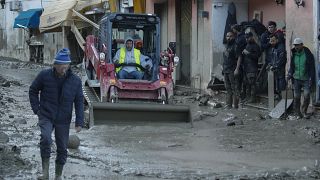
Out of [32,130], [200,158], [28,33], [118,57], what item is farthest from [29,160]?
[28,33]

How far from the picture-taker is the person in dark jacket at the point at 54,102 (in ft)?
27.2

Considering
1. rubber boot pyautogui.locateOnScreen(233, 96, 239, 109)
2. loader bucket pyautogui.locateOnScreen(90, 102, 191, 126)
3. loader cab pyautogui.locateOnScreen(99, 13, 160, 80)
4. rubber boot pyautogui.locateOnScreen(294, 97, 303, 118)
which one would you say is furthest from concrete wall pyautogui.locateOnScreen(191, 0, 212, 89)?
loader bucket pyautogui.locateOnScreen(90, 102, 191, 126)

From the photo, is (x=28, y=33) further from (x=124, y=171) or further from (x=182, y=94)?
(x=124, y=171)

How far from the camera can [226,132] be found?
13.7 metres

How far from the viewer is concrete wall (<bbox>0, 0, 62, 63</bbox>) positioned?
42.8 m

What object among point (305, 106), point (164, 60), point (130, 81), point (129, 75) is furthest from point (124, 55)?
point (305, 106)

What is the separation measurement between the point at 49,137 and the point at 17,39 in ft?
136

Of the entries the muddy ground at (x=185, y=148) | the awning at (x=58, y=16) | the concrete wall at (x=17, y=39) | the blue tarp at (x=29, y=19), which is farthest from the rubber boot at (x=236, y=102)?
the blue tarp at (x=29, y=19)

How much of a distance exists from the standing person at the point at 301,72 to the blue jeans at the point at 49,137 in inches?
288

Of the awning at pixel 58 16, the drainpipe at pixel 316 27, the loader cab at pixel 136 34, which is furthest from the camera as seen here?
the awning at pixel 58 16

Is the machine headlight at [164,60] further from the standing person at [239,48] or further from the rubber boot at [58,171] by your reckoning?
the rubber boot at [58,171]

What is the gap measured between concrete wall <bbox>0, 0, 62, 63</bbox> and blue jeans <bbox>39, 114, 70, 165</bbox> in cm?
3352

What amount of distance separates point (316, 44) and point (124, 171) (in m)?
7.24

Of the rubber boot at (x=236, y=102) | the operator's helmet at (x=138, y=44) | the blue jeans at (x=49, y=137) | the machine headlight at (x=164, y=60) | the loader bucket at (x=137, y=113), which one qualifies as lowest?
the rubber boot at (x=236, y=102)
